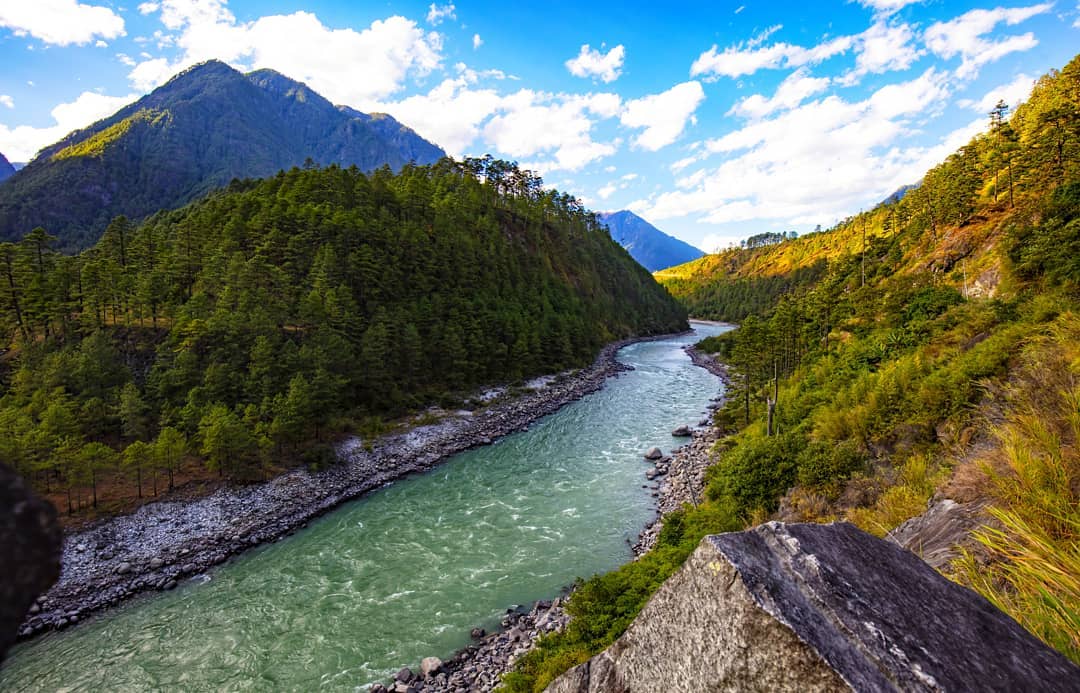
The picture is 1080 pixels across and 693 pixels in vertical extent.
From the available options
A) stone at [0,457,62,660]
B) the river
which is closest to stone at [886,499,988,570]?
stone at [0,457,62,660]

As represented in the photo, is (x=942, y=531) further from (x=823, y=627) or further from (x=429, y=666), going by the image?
(x=429, y=666)

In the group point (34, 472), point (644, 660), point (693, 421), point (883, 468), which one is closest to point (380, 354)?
point (34, 472)

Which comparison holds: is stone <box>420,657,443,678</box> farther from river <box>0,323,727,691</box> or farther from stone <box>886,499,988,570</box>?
stone <box>886,499,988,570</box>

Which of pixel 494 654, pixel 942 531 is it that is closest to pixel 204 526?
pixel 494 654

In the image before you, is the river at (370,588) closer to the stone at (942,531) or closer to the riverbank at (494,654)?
the riverbank at (494,654)

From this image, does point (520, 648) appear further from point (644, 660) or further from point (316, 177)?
point (316, 177)
